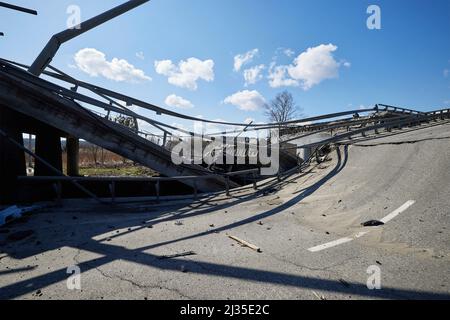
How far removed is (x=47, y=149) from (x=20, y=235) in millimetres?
9771

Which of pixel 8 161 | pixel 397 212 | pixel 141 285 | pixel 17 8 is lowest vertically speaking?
pixel 141 285

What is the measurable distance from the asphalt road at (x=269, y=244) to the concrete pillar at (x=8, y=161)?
2.48m

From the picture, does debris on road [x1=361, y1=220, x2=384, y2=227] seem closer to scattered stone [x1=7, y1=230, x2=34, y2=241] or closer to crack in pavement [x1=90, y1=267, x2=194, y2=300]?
crack in pavement [x1=90, y1=267, x2=194, y2=300]

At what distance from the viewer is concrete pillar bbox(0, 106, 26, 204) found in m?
9.12

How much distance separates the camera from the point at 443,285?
3383 millimetres

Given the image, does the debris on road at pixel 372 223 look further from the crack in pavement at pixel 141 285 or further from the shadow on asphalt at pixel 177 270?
the crack in pavement at pixel 141 285

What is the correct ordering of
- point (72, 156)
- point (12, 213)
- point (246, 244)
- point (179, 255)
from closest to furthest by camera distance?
point (179, 255)
point (246, 244)
point (12, 213)
point (72, 156)

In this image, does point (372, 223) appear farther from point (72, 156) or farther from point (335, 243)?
point (72, 156)

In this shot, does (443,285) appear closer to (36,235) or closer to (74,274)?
(74,274)

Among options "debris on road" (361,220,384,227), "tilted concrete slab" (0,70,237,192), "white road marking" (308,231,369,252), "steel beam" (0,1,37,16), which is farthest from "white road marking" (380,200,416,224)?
"steel beam" (0,1,37,16)

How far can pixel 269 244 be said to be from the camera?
5.11 m

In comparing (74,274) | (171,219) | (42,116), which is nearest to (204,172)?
(171,219)

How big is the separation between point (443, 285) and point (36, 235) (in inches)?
274

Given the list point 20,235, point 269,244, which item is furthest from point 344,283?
point 20,235
